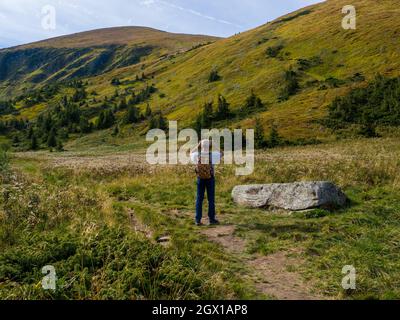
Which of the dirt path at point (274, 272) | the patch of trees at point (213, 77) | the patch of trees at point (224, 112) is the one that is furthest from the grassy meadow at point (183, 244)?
the patch of trees at point (213, 77)

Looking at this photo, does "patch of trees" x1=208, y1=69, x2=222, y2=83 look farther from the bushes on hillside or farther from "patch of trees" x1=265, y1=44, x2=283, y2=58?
"patch of trees" x1=265, y1=44, x2=283, y2=58

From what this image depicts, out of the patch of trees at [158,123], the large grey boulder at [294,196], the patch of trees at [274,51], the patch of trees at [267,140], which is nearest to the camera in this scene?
the large grey boulder at [294,196]

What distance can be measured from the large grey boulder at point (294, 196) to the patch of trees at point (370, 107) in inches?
1739

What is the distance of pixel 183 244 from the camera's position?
1035cm

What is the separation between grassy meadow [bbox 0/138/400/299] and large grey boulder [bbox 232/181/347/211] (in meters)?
0.48

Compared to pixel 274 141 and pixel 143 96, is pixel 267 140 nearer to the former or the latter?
pixel 274 141

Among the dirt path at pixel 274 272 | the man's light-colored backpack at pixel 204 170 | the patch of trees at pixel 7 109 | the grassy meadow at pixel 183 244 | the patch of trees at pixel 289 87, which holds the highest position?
the patch of trees at pixel 7 109

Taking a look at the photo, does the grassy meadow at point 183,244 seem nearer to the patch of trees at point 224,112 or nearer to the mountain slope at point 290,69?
the mountain slope at point 290,69

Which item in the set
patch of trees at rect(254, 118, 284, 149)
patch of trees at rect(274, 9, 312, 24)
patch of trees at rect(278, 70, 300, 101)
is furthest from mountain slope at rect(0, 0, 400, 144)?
patch of trees at rect(254, 118, 284, 149)

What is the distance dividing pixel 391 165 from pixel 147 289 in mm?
16530

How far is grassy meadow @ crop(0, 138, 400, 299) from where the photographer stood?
22.8ft

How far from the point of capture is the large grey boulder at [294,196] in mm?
14086

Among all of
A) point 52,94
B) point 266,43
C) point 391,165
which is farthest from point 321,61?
point 52,94

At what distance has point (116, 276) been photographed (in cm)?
694
